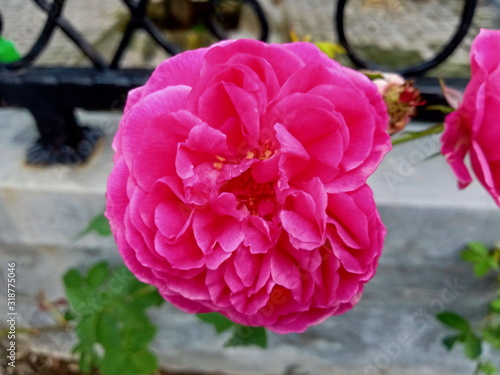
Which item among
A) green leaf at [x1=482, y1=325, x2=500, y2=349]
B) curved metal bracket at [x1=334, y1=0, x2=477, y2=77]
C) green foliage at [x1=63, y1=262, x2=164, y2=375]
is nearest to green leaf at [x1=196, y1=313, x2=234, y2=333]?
green foliage at [x1=63, y1=262, x2=164, y2=375]

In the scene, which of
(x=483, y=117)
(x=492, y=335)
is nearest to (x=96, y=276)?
(x=483, y=117)

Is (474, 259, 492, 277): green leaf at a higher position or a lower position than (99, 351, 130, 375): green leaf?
higher

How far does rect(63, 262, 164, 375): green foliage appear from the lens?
0.67 metres

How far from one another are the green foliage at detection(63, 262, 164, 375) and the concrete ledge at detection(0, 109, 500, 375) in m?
0.15

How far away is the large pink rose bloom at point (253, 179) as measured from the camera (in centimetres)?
33

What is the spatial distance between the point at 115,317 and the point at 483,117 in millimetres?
593

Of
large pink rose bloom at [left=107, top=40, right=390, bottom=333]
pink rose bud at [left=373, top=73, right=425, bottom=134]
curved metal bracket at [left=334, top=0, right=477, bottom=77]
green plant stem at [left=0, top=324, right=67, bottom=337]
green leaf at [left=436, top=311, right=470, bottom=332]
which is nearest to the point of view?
large pink rose bloom at [left=107, top=40, right=390, bottom=333]

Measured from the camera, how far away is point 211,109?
1.11 feet

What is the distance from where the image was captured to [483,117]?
1.18 ft

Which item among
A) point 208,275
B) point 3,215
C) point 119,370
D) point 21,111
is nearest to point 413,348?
point 119,370

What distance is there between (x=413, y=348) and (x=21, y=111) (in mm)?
1060

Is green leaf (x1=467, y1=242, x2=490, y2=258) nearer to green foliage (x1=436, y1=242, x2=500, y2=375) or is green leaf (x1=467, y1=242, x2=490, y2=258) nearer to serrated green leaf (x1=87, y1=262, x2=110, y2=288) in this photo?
green foliage (x1=436, y1=242, x2=500, y2=375)

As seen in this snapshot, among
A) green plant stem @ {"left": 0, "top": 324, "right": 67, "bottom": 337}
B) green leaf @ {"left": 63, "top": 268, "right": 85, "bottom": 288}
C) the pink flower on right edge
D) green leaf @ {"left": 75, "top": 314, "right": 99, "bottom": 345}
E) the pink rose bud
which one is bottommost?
green plant stem @ {"left": 0, "top": 324, "right": 67, "bottom": 337}

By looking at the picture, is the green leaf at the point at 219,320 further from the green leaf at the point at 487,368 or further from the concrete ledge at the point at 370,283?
the green leaf at the point at 487,368
